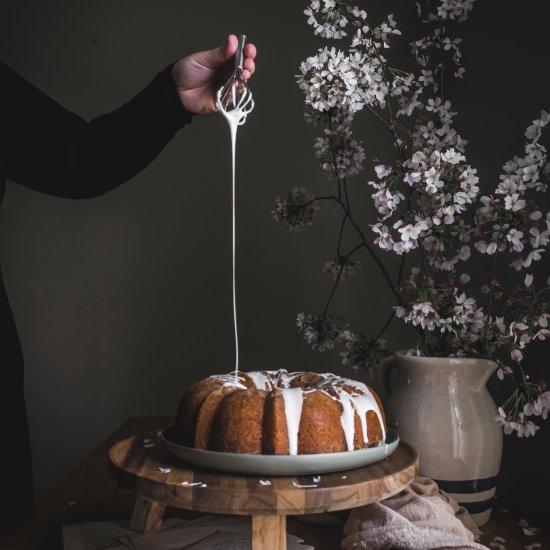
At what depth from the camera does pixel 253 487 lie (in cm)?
74

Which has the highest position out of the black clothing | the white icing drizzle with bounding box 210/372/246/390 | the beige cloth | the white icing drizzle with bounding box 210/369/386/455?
the black clothing

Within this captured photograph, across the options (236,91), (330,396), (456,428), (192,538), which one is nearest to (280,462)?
(330,396)

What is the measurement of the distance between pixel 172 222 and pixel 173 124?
0.56 m

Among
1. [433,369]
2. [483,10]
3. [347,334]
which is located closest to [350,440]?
[433,369]

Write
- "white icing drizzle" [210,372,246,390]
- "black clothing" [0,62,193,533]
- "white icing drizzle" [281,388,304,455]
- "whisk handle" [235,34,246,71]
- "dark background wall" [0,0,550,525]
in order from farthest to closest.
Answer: "dark background wall" [0,0,550,525]
"black clothing" [0,62,193,533]
"whisk handle" [235,34,246,71]
"white icing drizzle" [210,372,246,390]
"white icing drizzle" [281,388,304,455]

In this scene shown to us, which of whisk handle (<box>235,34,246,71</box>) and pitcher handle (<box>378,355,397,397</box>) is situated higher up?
whisk handle (<box>235,34,246,71</box>)

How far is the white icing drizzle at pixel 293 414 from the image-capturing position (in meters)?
0.84

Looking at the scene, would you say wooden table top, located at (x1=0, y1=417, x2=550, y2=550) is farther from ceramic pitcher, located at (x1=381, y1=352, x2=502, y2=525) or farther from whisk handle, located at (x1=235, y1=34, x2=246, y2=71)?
whisk handle, located at (x1=235, y1=34, x2=246, y2=71)

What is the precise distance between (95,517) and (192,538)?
0.22 meters

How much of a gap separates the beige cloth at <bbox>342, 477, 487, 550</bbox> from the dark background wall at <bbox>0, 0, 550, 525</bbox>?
0.84 meters

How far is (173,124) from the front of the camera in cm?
130

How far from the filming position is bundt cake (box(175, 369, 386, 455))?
843mm

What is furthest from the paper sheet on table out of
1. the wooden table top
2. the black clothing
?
the black clothing

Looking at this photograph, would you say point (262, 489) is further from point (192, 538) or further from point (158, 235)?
point (158, 235)
